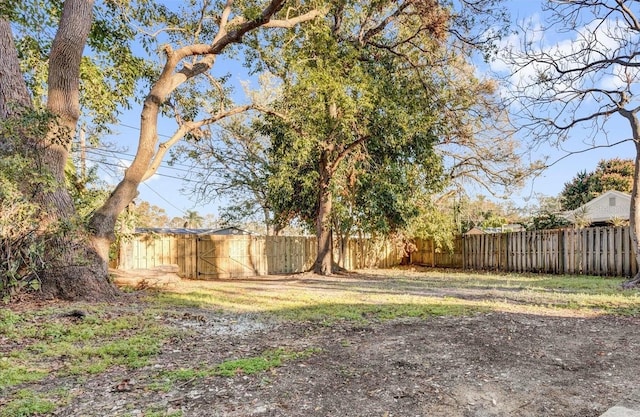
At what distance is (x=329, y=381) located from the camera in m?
2.89

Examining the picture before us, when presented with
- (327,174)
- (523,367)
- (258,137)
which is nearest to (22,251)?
(523,367)

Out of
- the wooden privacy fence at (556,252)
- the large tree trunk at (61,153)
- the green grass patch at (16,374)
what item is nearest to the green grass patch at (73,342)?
the green grass patch at (16,374)

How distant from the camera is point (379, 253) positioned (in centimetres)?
1680

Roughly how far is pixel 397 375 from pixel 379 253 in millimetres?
13950

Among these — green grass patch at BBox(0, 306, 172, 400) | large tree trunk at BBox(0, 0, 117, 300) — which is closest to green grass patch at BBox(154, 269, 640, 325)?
large tree trunk at BBox(0, 0, 117, 300)

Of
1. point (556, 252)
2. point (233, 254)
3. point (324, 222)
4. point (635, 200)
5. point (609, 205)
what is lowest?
point (233, 254)

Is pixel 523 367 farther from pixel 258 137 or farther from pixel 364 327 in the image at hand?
pixel 258 137

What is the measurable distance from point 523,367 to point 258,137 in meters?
14.1

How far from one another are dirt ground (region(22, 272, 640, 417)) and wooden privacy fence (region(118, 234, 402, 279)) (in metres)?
7.96

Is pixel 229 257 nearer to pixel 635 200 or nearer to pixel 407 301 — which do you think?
pixel 407 301

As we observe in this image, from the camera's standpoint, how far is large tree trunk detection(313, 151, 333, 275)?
11867 mm

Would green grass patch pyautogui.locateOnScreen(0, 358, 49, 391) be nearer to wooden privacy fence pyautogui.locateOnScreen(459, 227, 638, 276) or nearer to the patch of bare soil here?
the patch of bare soil

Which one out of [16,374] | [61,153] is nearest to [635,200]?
[16,374]

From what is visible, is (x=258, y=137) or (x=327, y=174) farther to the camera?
(x=258, y=137)
